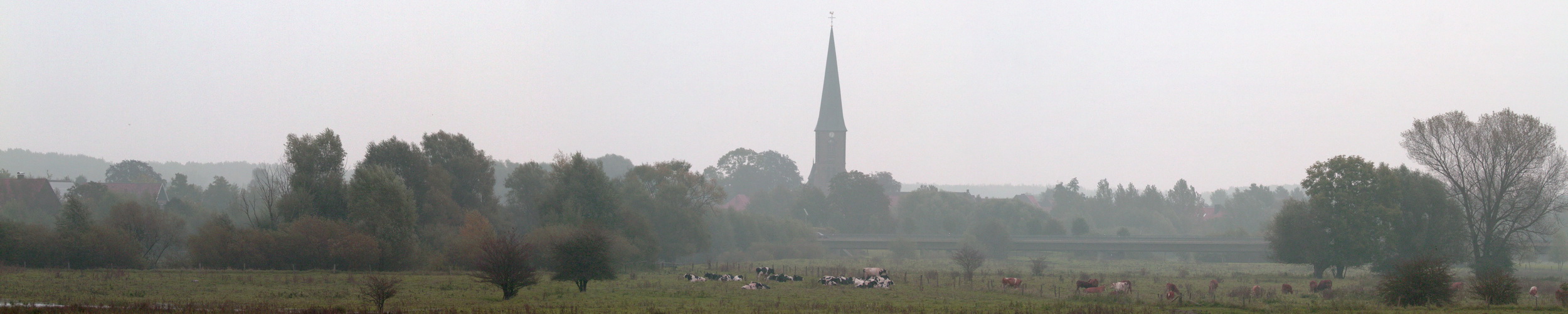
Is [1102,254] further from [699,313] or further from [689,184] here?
[699,313]

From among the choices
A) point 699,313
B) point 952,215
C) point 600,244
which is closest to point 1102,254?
point 952,215

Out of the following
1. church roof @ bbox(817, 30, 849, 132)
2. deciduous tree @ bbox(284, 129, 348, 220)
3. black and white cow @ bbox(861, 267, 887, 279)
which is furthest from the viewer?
church roof @ bbox(817, 30, 849, 132)

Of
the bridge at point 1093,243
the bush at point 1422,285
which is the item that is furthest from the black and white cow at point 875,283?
the bridge at point 1093,243

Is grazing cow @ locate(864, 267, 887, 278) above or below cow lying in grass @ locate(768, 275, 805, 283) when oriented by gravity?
above

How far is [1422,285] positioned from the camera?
87.6 ft

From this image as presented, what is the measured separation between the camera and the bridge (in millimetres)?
79938

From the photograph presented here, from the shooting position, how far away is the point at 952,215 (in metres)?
106

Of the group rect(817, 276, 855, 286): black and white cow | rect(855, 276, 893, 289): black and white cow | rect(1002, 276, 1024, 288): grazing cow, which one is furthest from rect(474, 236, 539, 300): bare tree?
rect(1002, 276, 1024, 288): grazing cow

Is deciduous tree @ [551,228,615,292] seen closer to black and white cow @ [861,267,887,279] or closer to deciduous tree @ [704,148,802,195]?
black and white cow @ [861,267,887,279]

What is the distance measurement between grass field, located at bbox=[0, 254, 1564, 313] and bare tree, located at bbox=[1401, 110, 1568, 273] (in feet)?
25.3

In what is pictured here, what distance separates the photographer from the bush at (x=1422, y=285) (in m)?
26.6

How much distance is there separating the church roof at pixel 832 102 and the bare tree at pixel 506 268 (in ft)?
366

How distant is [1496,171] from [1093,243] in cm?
3683

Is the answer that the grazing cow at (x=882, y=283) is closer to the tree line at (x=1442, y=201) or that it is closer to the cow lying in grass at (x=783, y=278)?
the cow lying in grass at (x=783, y=278)
